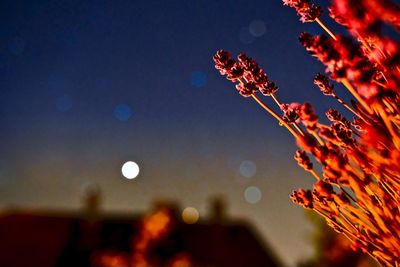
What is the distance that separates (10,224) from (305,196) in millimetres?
21439

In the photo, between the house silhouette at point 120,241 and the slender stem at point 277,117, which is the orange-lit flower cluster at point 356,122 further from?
the house silhouette at point 120,241

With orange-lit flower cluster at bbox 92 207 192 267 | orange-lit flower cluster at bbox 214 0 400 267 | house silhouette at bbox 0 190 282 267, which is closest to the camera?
orange-lit flower cluster at bbox 214 0 400 267

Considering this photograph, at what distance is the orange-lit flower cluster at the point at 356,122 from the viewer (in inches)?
Answer: 56.3

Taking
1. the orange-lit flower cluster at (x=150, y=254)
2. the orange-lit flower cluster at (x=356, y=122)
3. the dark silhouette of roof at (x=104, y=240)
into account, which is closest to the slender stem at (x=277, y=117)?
the orange-lit flower cluster at (x=356, y=122)

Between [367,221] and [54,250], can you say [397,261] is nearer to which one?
[367,221]

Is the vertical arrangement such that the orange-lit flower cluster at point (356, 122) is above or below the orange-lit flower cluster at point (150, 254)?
below

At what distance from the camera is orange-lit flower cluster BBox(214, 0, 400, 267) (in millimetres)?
1430

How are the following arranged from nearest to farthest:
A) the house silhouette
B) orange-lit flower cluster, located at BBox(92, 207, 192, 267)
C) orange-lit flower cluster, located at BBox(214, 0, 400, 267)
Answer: orange-lit flower cluster, located at BBox(214, 0, 400, 267) → orange-lit flower cluster, located at BBox(92, 207, 192, 267) → the house silhouette

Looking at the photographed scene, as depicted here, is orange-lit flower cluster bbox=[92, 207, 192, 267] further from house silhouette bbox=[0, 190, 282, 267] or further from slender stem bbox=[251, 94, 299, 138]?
slender stem bbox=[251, 94, 299, 138]

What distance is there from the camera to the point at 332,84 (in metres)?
1.91

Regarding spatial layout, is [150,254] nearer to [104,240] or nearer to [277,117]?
[104,240]

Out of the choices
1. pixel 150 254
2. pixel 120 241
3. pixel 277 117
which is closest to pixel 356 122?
pixel 277 117

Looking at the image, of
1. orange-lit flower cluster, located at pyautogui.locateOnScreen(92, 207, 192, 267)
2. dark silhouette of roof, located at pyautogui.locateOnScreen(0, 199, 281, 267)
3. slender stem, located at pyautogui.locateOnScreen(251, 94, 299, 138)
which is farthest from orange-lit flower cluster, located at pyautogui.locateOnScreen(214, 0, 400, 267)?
dark silhouette of roof, located at pyautogui.locateOnScreen(0, 199, 281, 267)

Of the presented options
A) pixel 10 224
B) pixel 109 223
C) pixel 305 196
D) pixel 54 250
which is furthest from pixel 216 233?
pixel 305 196
